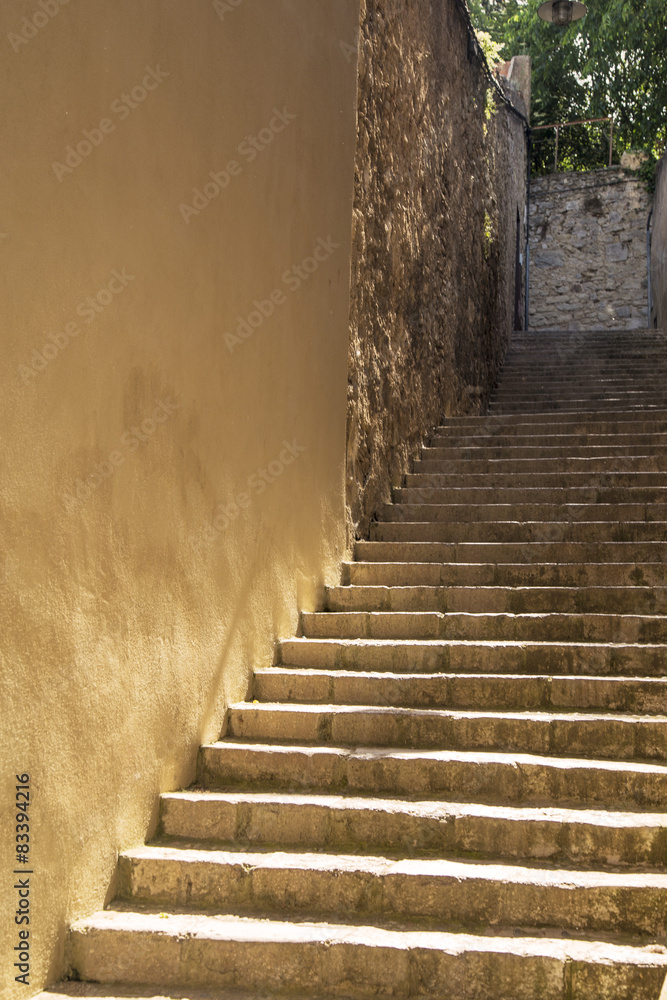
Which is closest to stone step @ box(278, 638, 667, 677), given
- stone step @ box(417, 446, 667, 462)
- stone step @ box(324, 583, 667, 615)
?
stone step @ box(324, 583, 667, 615)

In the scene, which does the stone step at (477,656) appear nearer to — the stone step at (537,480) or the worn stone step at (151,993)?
the worn stone step at (151,993)

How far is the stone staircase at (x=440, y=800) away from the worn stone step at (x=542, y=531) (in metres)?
0.01

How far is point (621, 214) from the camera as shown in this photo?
1688cm

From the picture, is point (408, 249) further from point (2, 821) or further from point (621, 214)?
point (621, 214)

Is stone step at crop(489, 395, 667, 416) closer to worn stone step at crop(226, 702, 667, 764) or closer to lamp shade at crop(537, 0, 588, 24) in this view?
worn stone step at crop(226, 702, 667, 764)

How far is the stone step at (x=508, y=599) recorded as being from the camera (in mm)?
4508

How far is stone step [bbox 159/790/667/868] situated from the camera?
3082 mm

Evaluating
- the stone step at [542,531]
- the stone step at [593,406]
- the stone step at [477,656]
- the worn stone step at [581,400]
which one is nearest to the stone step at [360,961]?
the stone step at [477,656]

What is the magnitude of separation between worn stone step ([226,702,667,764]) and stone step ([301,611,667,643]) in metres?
0.57

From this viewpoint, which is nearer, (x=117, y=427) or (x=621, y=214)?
(x=117, y=427)

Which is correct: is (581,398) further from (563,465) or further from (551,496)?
(551,496)

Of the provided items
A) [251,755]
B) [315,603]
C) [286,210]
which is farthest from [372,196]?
[251,755]

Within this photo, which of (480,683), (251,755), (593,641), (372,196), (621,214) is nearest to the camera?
(251,755)

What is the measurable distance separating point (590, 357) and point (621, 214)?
25.0 feet
